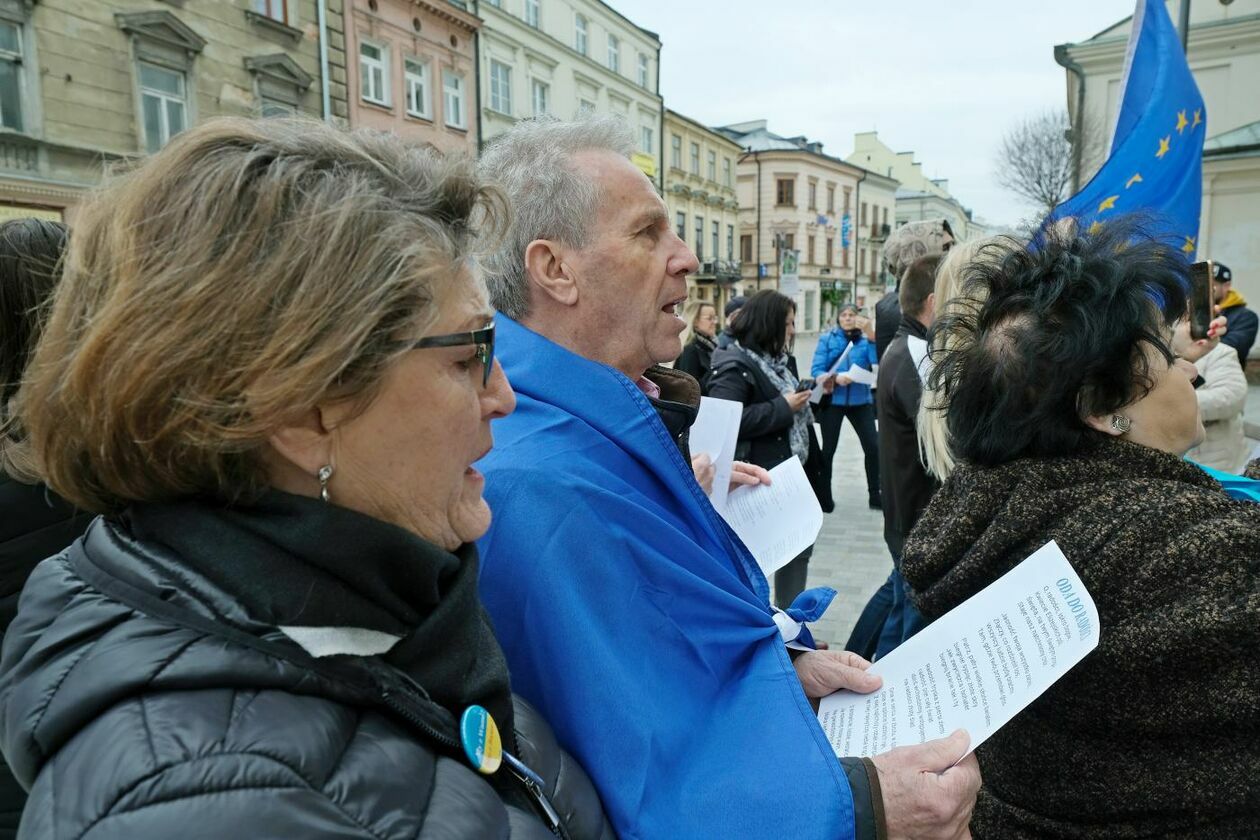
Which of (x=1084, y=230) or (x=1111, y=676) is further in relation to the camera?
(x=1084, y=230)

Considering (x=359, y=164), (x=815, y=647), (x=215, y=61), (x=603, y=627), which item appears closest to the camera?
(x=359, y=164)

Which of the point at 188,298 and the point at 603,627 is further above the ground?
the point at 188,298

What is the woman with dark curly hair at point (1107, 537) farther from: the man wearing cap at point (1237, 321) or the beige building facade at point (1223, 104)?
the beige building facade at point (1223, 104)

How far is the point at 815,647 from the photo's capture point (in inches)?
72.3

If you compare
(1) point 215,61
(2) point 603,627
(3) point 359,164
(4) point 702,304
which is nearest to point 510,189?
(3) point 359,164

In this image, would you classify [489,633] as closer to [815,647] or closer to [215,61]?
[815,647]

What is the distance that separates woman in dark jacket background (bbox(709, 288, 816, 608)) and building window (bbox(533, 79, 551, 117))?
2409cm

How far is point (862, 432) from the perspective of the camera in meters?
7.10

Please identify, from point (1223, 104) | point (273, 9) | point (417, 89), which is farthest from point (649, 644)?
point (417, 89)

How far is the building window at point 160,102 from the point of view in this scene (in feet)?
44.4

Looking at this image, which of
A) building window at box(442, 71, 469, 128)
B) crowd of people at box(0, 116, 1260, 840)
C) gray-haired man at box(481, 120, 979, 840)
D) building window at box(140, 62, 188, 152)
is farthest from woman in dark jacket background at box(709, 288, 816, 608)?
building window at box(442, 71, 469, 128)

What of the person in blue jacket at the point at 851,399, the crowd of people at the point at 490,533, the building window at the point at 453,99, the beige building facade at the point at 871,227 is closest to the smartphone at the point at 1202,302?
the crowd of people at the point at 490,533

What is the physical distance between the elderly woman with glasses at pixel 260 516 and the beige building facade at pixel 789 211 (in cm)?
5055

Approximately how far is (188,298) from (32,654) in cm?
36
